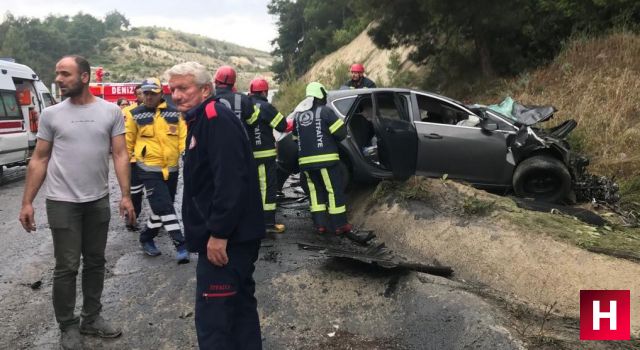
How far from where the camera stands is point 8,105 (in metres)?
9.70

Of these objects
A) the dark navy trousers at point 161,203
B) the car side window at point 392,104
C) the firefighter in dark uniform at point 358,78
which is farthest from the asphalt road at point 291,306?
the firefighter in dark uniform at point 358,78

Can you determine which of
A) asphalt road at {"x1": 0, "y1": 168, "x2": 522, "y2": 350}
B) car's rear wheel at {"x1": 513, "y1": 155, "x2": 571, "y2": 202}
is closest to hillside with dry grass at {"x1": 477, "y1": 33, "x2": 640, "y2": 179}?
car's rear wheel at {"x1": 513, "y1": 155, "x2": 571, "y2": 202}

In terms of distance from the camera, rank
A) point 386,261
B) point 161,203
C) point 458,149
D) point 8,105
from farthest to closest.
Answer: point 8,105, point 458,149, point 161,203, point 386,261

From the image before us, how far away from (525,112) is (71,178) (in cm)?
567

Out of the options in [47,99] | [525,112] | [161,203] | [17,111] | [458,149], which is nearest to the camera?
[161,203]

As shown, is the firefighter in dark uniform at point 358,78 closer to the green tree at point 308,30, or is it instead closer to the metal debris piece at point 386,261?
the metal debris piece at point 386,261

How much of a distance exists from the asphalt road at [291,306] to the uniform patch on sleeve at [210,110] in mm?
1661

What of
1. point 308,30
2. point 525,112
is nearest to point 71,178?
point 525,112

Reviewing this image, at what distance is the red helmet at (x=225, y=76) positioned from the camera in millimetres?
5031

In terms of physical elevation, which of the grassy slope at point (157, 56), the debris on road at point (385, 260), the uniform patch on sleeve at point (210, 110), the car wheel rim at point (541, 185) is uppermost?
the grassy slope at point (157, 56)

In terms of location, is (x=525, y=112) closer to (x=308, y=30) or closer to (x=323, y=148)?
(x=323, y=148)

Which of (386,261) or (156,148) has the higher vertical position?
(156,148)

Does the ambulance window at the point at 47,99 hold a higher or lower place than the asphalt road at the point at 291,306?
higher

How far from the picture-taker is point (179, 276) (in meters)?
4.36
